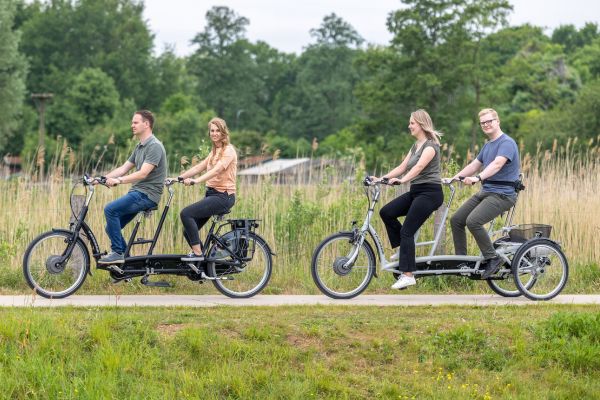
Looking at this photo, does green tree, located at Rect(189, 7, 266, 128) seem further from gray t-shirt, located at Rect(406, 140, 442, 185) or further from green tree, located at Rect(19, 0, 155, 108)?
gray t-shirt, located at Rect(406, 140, 442, 185)

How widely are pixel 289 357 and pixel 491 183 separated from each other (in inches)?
127

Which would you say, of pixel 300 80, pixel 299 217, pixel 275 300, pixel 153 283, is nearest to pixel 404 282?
pixel 275 300

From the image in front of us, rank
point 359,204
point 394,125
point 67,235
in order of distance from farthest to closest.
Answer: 1. point 394,125
2. point 359,204
3. point 67,235

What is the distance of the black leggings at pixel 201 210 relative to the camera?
386 inches

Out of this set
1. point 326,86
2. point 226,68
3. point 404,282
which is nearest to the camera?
point 404,282

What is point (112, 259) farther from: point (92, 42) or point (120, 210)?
point (92, 42)

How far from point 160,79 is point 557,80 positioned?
3393 centimetres

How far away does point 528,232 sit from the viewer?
10227 mm

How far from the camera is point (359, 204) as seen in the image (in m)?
12.0

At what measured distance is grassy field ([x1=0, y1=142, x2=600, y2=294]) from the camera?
35.8ft

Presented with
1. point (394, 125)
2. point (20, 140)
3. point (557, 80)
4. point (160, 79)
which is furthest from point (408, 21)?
point (160, 79)

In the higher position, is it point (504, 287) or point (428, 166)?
point (428, 166)

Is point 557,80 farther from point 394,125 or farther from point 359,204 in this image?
point 359,204

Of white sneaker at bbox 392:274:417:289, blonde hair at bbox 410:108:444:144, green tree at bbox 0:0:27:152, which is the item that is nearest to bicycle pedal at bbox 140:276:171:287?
white sneaker at bbox 392:274:417:289
